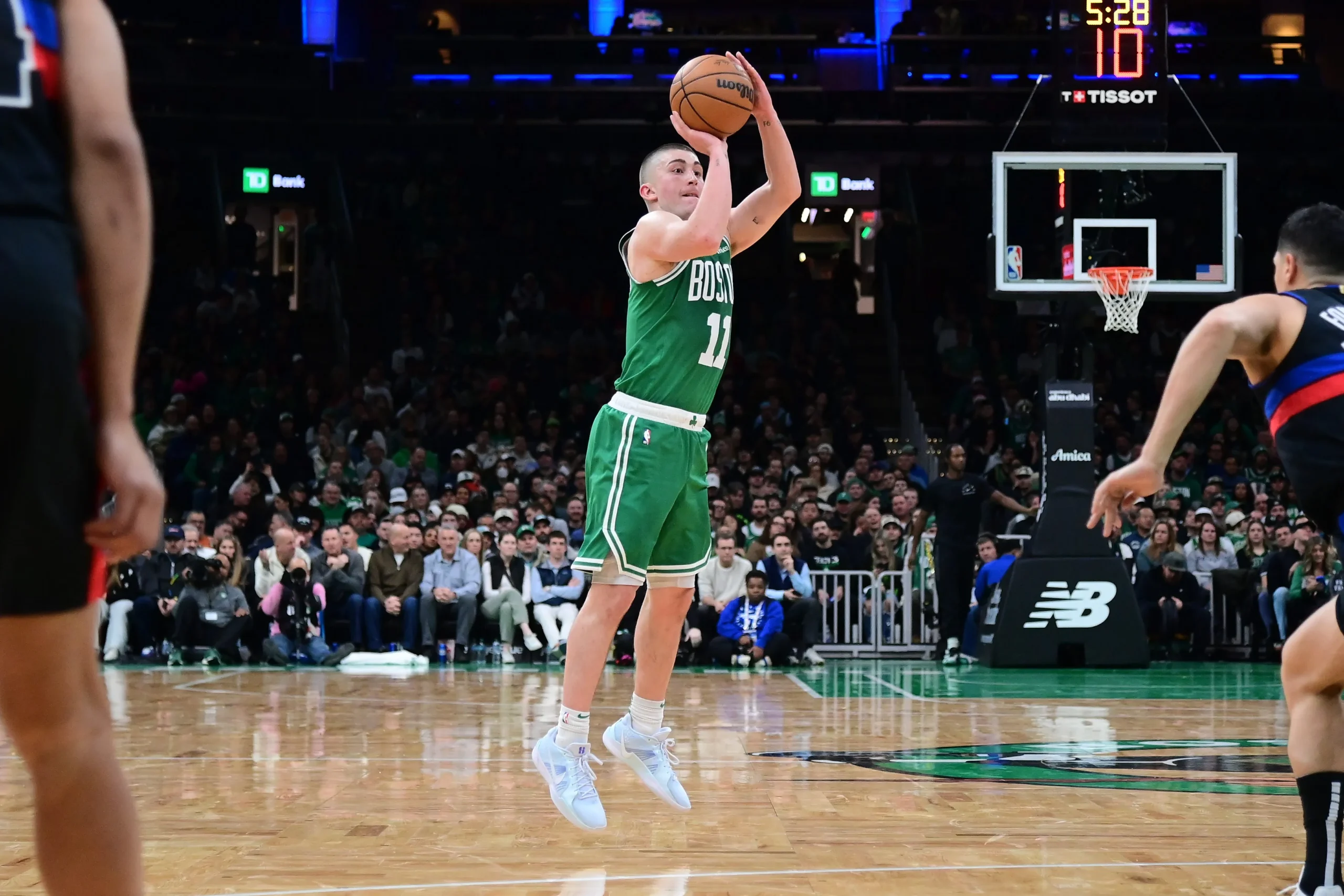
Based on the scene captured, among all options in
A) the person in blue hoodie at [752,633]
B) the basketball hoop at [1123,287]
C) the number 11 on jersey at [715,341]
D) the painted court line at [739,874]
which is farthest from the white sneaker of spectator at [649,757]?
the person in blue hoodie at [752,633]

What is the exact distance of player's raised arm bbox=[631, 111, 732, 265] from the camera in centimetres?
478

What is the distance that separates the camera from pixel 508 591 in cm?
1387

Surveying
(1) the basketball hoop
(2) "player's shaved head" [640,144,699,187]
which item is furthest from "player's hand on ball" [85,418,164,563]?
(1) the basketball hoop

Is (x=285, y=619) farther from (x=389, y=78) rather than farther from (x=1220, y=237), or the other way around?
(x=389, y=78)

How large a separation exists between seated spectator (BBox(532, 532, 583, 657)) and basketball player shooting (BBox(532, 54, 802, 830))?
8.65 meters

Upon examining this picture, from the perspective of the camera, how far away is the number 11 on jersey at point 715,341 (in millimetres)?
5133

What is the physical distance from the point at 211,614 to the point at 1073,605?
25.5ft

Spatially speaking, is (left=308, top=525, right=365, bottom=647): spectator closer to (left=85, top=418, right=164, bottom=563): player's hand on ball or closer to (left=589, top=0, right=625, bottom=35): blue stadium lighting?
(left=85, top=418, right=164, bottom=563): player's hand on ball

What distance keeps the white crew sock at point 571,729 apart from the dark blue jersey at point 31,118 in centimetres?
320

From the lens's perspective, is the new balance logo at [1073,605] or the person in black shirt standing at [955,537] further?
the person in black shirt standing at [955,537]

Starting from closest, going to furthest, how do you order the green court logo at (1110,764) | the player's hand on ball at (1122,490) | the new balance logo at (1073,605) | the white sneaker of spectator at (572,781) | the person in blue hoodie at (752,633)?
the player's hand on ball at (1122,490) → the white sneaker of spectator at (572,781) → the green court logo at (1110,764) → the new balance logo at (1073,605) → the person in blue hoodie at (752,633)

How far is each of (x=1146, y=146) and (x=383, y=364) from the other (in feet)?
45.3

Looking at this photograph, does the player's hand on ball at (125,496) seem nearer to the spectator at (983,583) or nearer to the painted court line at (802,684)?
the painted court line at (802,684)

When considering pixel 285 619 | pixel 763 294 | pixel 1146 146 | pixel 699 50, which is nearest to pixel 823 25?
pixel 699 50
